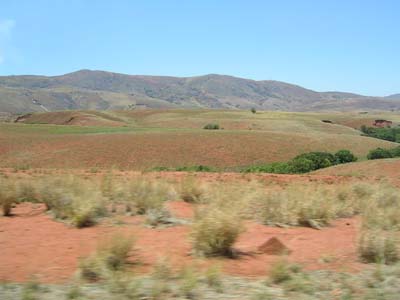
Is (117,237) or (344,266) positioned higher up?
(117,237)

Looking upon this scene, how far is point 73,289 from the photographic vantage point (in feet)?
22.8

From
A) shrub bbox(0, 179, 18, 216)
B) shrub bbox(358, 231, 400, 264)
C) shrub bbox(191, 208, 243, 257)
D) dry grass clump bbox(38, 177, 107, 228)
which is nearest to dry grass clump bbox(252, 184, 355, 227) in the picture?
shrub bbox(358, 231, 400, 264)

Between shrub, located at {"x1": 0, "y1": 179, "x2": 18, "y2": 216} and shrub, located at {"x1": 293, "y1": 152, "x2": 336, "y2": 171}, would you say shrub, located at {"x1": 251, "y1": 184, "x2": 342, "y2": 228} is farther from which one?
shrub, located at {"x1": 293, "y1": 152, "x2": 336, "y2": 171}

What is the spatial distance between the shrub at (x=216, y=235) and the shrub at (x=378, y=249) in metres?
2.39

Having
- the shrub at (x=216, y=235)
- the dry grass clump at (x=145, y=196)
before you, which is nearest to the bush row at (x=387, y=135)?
the dry grass clump at (x=145, y=196)

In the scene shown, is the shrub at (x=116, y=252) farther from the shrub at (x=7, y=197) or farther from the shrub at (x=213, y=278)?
the shrub at (x=7, y=197)

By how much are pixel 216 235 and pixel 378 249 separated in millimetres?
3028

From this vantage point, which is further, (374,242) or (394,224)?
(394,224)

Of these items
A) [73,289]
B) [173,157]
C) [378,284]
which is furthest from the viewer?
[173,157]

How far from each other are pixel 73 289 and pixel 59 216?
613 centimetres

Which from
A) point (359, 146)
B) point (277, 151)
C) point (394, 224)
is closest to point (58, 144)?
point (277, 151)

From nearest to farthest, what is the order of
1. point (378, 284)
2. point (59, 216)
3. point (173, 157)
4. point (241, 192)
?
point (378, 284) → point (59, 216) → point (241, 192) → point (173, 157)

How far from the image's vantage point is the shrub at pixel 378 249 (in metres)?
9.70

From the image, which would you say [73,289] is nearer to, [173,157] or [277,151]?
[173,157]
